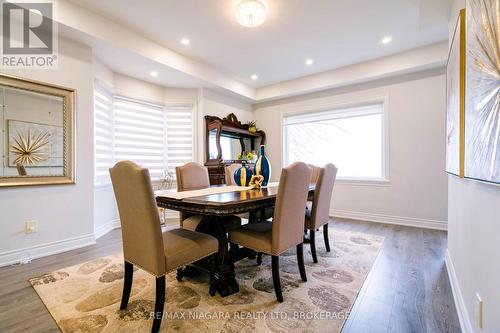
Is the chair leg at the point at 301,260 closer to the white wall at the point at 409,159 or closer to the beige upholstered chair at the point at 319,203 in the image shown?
the beige upholstered chair at the point at 319,203

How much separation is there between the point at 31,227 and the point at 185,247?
219 cm

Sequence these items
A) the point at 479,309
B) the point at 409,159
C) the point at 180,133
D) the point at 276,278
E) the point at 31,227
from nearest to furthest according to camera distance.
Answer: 1. the point at 479,309
2. the point at 276,278
3. the point at 31,227
4. the point at 409,159
5. the point at 180,133

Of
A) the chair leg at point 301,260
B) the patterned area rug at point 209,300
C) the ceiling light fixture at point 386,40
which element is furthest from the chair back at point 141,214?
the ceiling light fixture at point 386,40

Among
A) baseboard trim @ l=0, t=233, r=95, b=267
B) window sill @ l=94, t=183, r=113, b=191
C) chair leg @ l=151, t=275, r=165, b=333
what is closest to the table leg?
chair leg @ l=151, t=275, r=165, b=333

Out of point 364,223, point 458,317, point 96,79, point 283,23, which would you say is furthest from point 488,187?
point 96,79

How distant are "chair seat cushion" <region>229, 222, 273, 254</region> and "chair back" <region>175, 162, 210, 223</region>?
817 mm

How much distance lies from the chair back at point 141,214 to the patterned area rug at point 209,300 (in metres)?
0.42

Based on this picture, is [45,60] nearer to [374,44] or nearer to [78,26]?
[78,26]

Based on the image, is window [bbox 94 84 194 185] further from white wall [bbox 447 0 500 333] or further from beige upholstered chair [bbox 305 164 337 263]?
white wall [bbox 447 0 500 333]

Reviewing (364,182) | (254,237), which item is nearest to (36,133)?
(254,237)

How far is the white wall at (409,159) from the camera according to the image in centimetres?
351

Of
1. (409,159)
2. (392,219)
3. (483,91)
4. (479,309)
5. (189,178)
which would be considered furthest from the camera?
(392,219)

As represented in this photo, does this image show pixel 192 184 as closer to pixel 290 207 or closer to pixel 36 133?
pixel 290 207

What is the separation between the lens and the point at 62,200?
105 inches
